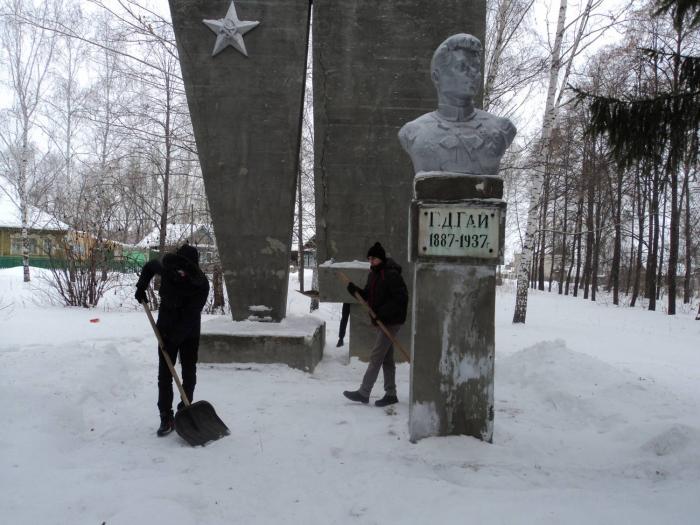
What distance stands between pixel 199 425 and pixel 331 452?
1020mm

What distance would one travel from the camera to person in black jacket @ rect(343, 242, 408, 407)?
15.1ft

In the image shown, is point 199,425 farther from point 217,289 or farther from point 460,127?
point 217,289

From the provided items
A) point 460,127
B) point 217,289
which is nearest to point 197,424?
point 460,127

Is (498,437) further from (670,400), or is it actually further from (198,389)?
(198,389)

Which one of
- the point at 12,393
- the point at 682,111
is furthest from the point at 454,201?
the point at 12,393

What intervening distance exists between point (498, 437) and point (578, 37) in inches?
420

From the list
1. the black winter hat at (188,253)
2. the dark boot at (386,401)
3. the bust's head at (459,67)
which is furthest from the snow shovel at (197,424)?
the bust's head at (459,67)

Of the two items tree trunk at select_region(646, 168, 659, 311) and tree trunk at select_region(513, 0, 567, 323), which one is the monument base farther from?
tree trunk at select_region(646, 168, 659, 311)

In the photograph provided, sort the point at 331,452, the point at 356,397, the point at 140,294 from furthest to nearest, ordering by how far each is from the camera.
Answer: the point at 356,397
the point at 140,294
the point at 331,452

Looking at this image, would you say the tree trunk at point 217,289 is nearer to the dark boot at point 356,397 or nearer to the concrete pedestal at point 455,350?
the dark boot at point 356,397

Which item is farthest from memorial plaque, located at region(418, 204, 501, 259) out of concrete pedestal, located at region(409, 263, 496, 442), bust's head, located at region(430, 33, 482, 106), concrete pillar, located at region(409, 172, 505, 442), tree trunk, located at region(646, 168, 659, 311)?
tree trunk, located at region(646, 168, 659, 311)

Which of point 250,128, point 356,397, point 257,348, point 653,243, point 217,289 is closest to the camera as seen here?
point 356,397

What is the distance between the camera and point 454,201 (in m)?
3.51

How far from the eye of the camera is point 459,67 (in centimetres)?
361
